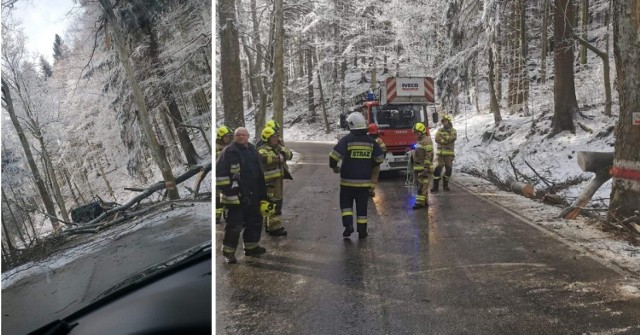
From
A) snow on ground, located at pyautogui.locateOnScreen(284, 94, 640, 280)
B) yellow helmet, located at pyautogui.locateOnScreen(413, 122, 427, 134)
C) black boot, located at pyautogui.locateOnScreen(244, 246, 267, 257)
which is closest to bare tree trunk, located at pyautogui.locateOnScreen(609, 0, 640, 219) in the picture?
snow on ground, located at pyautogui.locateOnScreen(284, 94, 640, 280)

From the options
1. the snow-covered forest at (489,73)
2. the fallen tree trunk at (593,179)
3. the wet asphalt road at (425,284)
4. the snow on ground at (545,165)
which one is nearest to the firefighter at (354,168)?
the wet asphalt road at (425,284)

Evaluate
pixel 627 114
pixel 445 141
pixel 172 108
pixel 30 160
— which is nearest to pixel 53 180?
pixel 30 160

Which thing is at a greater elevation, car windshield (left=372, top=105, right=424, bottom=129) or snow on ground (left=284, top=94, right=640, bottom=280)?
car windshield (left=372, top=105, right=424, bottom=129)

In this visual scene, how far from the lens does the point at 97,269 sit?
3.01 feet

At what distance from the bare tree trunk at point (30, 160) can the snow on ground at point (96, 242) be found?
0.21 feet

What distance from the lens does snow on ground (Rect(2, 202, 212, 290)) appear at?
890 mm

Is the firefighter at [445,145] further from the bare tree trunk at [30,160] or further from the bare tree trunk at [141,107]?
the bare tree trunk at [30,160]

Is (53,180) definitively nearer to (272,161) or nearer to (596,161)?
(272,161)

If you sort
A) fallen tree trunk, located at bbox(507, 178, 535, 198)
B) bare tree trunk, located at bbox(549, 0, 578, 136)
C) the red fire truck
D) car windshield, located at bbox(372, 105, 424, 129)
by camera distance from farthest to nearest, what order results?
bare tree trunk, located at bbox(549, 0, 578, 136)
car windshield, located at bbox(372, 105, 424, 129)
the red fire truck
fallen tree trunk, located at bbox(507, 178, 535, 198)

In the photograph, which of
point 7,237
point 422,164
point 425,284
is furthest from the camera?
point 422,164

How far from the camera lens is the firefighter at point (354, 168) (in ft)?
18.6

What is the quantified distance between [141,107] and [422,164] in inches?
277

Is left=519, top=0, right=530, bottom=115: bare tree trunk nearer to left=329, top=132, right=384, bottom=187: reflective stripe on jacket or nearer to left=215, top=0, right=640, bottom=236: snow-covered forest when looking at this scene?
left=215, top=0, right=640, bottom=236: snow-covered forest

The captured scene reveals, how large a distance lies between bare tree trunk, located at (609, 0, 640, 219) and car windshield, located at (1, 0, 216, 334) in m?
5.97
